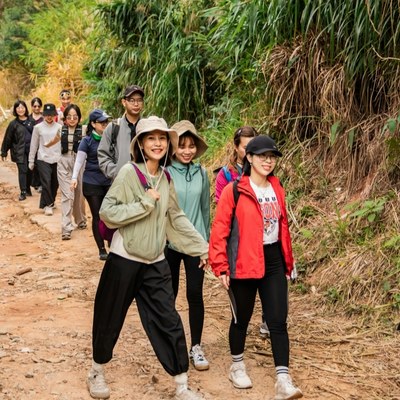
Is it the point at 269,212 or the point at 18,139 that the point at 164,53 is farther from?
the point at 269,212

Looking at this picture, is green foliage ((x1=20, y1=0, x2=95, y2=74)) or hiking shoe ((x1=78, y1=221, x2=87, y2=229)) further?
green foliage ((x1=20, y1=0, x2=95, y2=74))

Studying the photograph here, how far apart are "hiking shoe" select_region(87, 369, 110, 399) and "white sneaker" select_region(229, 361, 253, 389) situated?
81cm

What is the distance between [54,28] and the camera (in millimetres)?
22531

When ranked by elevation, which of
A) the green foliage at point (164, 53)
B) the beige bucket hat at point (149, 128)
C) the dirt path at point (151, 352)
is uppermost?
the green foliage at point (164, 53)

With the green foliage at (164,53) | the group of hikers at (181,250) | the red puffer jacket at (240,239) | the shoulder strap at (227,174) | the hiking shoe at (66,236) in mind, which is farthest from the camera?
the green foliage at (164,53)

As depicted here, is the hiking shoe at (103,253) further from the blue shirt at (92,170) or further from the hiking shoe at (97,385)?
the hiking shoe at (97,385)

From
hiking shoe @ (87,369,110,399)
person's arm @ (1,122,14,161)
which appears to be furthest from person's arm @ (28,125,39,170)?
hiking shoe @ (87,369,110,399)

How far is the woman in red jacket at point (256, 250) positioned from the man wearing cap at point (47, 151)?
6.40 m

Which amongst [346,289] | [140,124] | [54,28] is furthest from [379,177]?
[54,28]

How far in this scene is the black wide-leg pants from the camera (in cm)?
423

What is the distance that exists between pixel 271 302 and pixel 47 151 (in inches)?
269

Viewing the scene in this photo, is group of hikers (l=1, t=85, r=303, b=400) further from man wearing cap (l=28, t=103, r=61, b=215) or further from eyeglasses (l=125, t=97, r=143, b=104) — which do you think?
man wearing cap (l=28, t=103, r=61, b=215)

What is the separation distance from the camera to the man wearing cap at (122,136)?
6.35 metres

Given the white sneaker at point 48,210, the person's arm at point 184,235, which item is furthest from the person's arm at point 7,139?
the person's arm at point 184,235
